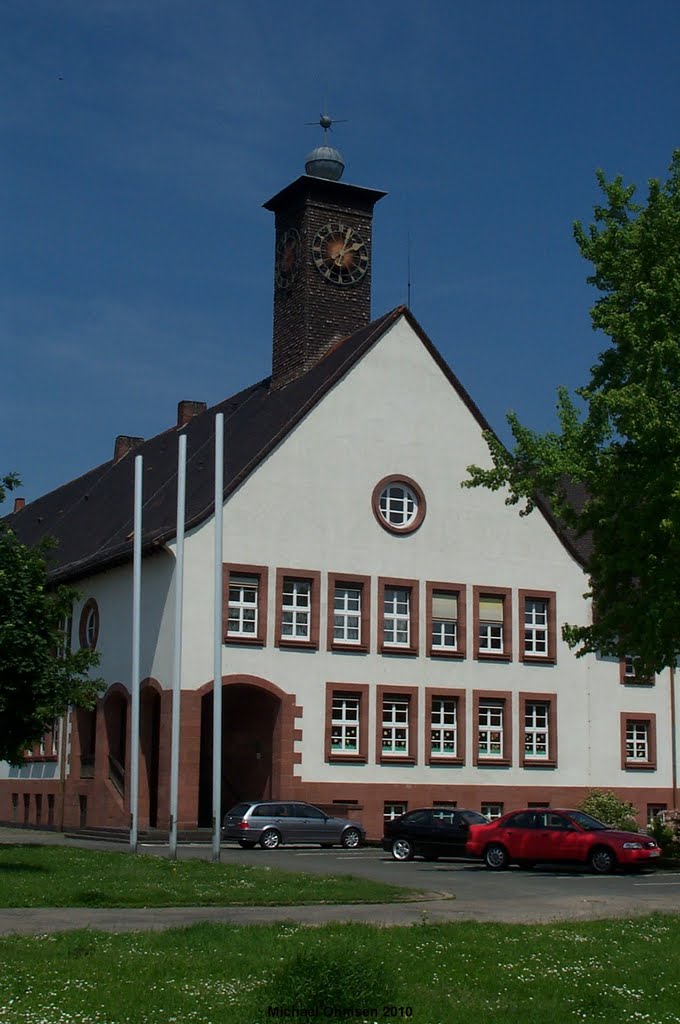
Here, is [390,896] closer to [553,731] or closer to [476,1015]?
[476,1015]

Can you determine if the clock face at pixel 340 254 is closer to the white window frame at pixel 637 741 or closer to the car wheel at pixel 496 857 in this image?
the white window frame at pixel 637 741

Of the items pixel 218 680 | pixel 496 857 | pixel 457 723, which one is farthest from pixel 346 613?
Answer: pixel 496 857

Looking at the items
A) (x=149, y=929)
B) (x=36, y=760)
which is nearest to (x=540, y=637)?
(x=36, y=760)

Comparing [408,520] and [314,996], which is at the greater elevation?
[408,520]

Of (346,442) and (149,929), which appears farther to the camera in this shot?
(346,442)

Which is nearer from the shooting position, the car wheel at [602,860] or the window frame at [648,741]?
the car wheel at [602,860]

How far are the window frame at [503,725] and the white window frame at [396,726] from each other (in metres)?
2.25

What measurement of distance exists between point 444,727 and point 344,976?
35837mm

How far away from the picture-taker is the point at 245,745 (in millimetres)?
45031

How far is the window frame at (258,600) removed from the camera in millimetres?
42500

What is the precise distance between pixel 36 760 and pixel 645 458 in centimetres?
2945

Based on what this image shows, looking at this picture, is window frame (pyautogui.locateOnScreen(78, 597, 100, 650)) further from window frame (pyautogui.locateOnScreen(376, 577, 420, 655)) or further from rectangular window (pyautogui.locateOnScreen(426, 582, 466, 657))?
rectangular window (pyautogui.locateOnScreen(426, 582, 466, 657))

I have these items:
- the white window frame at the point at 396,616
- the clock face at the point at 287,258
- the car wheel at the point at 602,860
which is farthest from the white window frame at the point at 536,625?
the car wheel at the point at 602,860

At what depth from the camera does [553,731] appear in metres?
47.3
